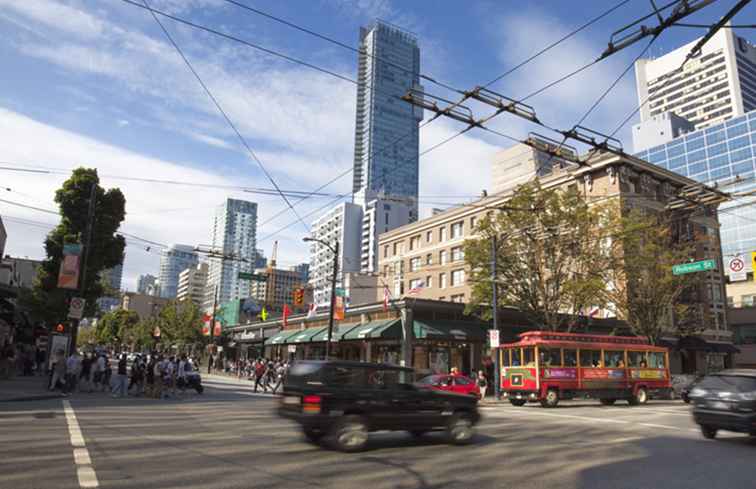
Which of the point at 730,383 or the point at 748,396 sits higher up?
the point at 730,383

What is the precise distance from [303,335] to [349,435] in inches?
1341

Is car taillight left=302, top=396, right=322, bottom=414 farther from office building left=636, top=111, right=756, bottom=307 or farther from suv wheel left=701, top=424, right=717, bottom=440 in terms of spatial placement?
office building left=636, top=111, right=756, bottom=307

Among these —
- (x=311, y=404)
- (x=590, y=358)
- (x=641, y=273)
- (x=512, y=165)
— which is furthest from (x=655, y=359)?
(x=512, y=165)

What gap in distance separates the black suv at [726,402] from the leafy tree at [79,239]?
29.0 metres

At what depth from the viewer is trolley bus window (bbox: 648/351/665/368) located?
27.3 meters

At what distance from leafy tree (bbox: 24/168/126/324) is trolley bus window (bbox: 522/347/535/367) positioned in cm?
2344

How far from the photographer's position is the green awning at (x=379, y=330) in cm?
3359

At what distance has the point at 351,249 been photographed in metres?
151

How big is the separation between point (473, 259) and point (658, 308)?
12.8 metres

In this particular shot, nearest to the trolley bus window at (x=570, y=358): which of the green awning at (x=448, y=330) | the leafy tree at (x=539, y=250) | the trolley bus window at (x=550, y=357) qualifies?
the trolley bus window at (x=550, y=357)

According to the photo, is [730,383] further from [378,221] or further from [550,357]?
[378,221]

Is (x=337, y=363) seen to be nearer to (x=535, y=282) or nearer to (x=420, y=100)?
(x=420, y=100)

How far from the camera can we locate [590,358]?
24.8m

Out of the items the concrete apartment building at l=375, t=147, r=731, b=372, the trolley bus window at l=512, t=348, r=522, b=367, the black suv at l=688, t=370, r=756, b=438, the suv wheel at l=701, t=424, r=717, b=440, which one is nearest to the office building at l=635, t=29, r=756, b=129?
the concrete apartment building at l=375, t=147, r=731, b=372
